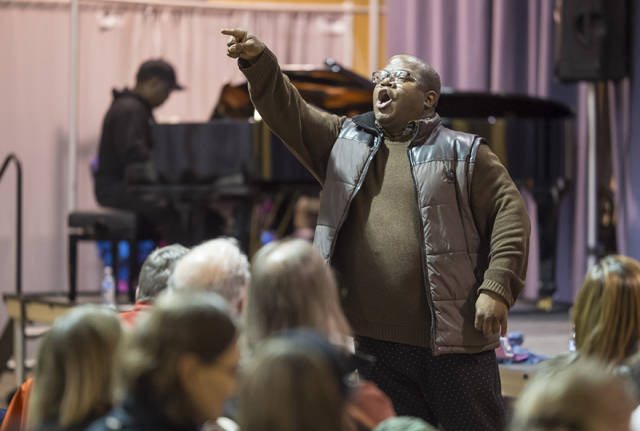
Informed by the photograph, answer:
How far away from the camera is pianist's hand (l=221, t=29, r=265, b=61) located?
284cm

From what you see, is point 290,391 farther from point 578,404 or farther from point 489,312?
point 489,312

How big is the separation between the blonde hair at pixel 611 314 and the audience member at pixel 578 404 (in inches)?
28.5

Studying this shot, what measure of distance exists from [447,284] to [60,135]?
630 cm

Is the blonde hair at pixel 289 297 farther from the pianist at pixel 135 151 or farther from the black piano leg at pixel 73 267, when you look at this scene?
the pianist at pixel 135 151

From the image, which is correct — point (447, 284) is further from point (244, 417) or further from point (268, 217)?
point (268, 217)

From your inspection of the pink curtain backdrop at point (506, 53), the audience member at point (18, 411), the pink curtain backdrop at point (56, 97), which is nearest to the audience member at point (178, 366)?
the audience member at point (18, 411)

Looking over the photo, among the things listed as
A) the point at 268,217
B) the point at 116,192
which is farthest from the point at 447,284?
the point at 268,217

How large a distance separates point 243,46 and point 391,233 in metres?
0.68

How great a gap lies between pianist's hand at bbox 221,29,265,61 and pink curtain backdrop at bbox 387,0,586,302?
532cm

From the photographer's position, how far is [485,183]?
2928mm

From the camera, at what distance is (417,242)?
9.45 feet

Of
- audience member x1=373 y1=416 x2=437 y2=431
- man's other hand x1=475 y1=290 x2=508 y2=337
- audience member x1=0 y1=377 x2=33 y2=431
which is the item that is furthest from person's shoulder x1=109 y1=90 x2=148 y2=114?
audience member x1=373 y1=416 x2=437 y2=431

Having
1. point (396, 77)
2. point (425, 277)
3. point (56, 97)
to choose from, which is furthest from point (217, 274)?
point (56, 97)

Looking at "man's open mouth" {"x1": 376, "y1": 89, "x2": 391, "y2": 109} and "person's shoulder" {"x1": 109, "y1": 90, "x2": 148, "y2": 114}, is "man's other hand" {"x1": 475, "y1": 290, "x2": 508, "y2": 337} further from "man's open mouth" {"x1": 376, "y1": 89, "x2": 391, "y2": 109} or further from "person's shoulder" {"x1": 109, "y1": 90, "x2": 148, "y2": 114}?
"person's shoulder" {"x1": 109, "y1": 90, "x2": 148, "y2": 114}
